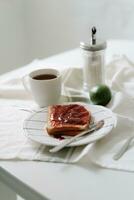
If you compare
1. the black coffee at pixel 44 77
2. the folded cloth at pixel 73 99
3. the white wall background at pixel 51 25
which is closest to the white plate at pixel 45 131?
the folded cloth at pixel 73 99

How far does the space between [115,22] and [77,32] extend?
29 centimetres

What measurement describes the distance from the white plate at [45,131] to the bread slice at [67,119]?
0.7 inches

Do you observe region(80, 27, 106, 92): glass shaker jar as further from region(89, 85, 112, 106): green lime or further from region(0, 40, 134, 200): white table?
region(0, 40, 134, 200): white table

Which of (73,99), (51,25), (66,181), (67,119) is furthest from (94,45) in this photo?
(51,25)

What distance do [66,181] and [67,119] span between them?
167 mm

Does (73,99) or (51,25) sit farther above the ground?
(73,99)

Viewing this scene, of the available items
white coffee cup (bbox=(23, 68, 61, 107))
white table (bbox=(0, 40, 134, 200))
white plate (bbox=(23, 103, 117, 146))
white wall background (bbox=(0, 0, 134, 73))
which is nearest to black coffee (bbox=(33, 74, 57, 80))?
white coffee cup (bbox=(23, 68, 61, 107))

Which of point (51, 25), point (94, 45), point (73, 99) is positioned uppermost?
point (94, 45)

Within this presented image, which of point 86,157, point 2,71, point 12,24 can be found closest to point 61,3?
point 12,24

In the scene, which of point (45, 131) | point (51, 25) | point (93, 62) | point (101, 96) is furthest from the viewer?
point (51, 25)

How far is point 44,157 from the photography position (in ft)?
2.28

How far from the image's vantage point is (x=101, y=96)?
0.87 meters

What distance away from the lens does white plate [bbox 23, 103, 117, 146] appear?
2.34 ft

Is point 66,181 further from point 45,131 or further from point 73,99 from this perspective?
point 73,99
